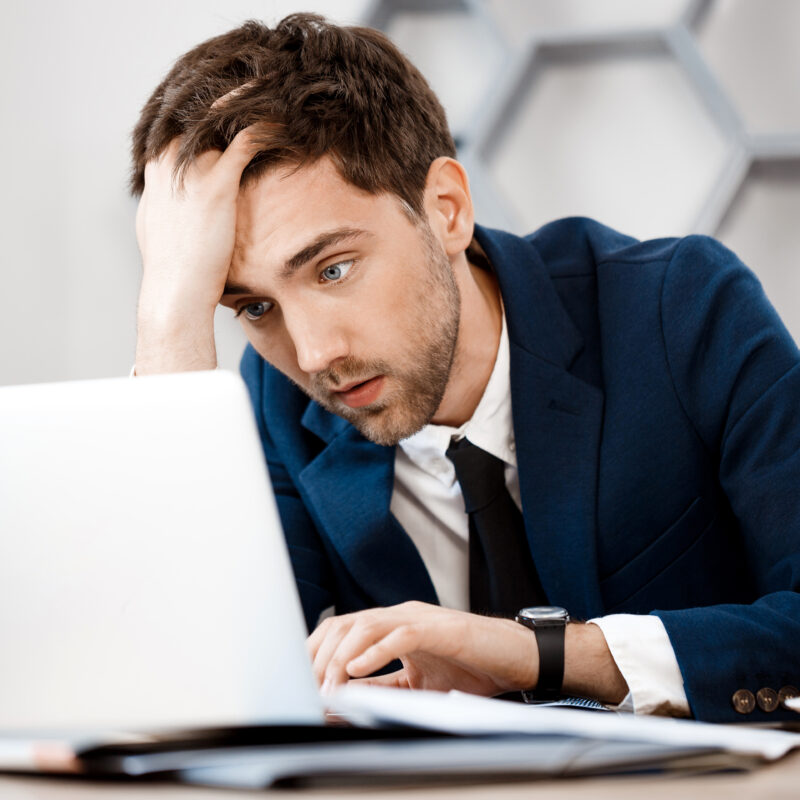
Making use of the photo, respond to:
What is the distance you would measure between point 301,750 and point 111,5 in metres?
2.63

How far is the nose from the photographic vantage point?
1.34 meters

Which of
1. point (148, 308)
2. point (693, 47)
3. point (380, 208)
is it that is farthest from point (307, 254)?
point (693, 47)

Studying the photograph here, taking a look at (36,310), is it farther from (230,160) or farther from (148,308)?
(230,160)

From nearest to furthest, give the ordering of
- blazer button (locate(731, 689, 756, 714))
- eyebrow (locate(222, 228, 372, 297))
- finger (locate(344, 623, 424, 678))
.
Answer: finger (locate(344, 623, 424, 678)), blazer button (locate(731, 689, 756, 714)), eyebrow (locate(222, 228, 372, 297))

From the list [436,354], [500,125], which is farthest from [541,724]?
[500,125]

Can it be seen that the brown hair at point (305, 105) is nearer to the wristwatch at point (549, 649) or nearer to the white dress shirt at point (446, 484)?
the white dress shirt at point (446, 484)

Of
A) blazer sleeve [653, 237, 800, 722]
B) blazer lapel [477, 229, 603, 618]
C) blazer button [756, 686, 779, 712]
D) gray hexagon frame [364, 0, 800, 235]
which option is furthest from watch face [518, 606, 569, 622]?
gray hexagon frame [364, 0, 800, 235]

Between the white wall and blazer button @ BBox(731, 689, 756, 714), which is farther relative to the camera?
the white wall

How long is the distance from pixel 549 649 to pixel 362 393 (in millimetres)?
535

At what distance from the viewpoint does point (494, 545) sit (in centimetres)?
143

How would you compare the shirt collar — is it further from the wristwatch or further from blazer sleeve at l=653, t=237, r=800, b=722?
the wristwatch

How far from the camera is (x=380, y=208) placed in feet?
4.70

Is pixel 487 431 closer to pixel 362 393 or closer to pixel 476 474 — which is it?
pixel 476 474

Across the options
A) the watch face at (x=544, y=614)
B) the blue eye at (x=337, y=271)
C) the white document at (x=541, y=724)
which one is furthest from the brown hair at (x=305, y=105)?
the white document at (x=541, y=724)
